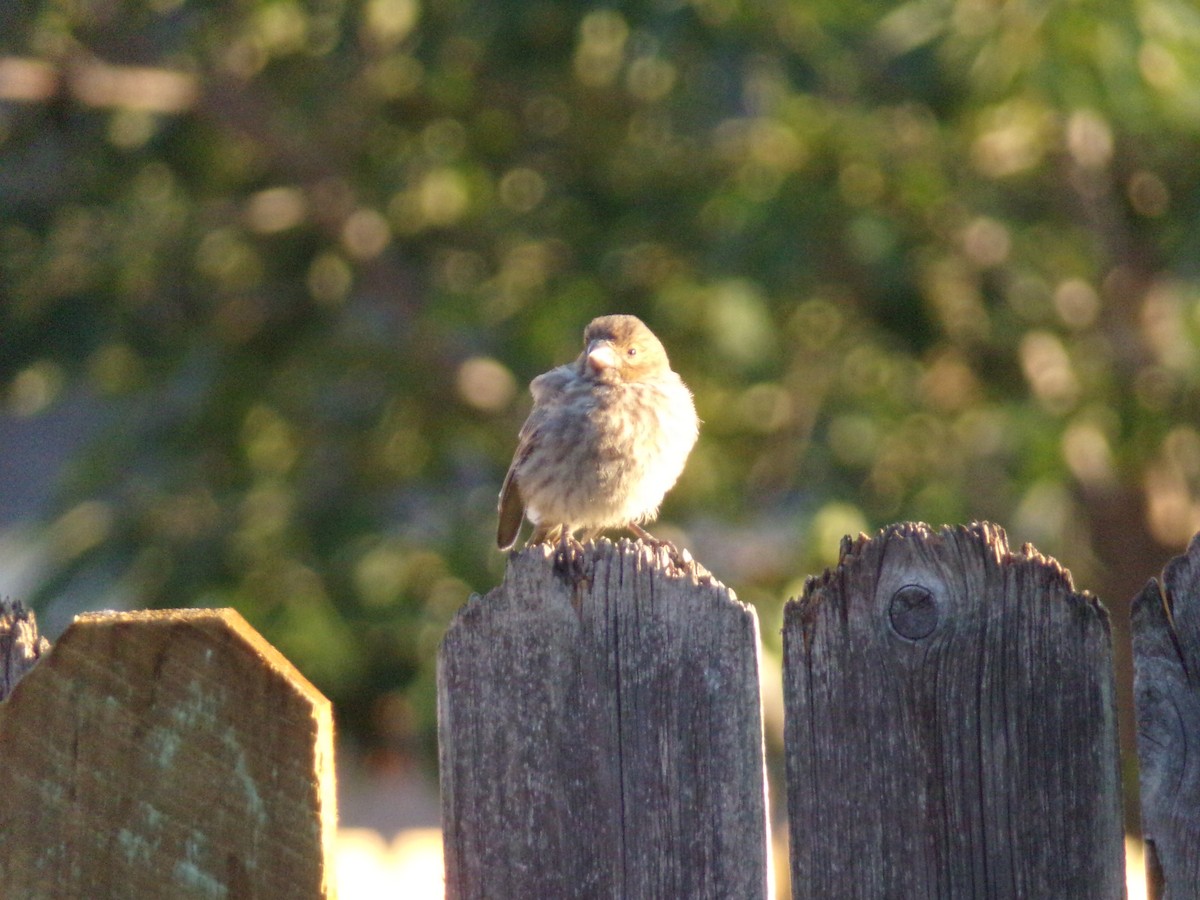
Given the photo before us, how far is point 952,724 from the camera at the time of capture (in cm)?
204

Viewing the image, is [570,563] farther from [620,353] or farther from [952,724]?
[620,353]

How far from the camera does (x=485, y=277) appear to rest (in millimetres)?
6852

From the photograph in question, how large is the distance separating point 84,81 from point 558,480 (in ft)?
10.1

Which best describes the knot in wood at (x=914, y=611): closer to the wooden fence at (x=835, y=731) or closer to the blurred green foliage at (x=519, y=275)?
the wooden fence at (x=835, y=731)

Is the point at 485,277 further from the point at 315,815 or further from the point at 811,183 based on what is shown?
the point at 315,815

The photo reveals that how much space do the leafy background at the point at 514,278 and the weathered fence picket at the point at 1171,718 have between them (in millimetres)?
3693

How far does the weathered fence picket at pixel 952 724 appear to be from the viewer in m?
2.02

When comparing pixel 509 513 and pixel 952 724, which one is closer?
pixel 952 724

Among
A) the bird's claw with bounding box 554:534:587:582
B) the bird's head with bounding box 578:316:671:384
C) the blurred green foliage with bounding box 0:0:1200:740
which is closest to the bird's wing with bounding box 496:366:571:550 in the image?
the bird's head with bounding box 578:316:671:384

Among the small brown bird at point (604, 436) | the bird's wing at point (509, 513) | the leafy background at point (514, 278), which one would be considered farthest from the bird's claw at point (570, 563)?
the leafy background at point (514, 278)

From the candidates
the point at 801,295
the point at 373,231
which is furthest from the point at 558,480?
the point at 373,231

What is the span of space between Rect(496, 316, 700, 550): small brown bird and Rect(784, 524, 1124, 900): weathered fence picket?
3.02 m

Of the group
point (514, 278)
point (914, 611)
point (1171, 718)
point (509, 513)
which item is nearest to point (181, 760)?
point (914, 611)

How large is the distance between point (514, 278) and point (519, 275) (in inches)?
1.7
